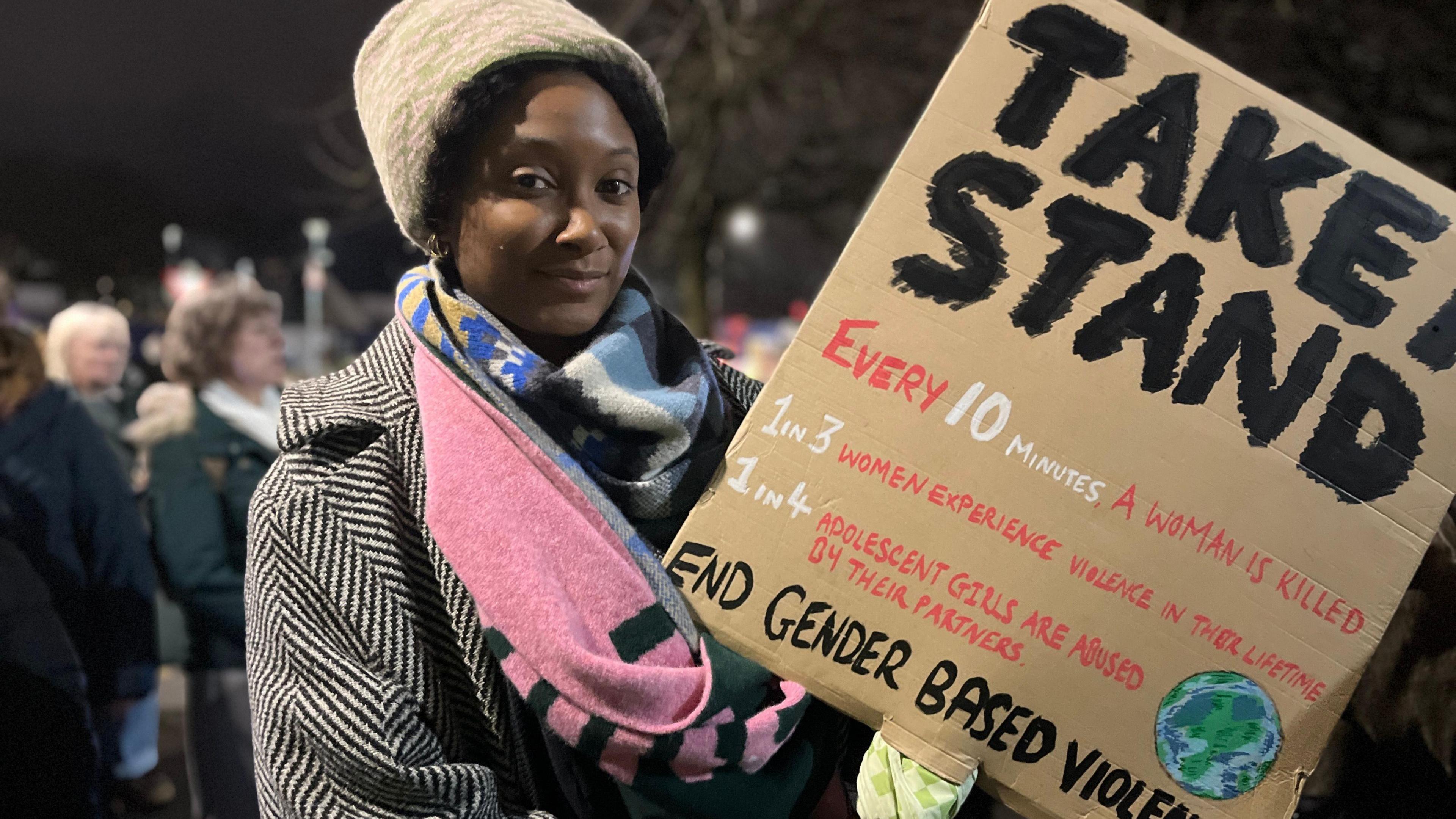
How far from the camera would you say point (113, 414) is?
3.57 metres

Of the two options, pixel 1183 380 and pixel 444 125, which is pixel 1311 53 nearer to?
pixel 1183 380

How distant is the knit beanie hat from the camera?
3.76 feet

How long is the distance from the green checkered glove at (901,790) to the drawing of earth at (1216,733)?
0.24 metres

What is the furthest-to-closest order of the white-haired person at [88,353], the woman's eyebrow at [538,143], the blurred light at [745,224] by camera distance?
the blurred light at [745,224] < the white-haired person at [88,353] < the woman's eyebrow at [538,143]

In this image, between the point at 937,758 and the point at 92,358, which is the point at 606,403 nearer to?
the point at 937,758

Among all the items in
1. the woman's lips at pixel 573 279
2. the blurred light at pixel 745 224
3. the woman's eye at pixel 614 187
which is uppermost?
the blurred light at pixel 745 224

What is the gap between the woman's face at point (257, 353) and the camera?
9.96 feet

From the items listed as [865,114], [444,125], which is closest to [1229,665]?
[444,125]

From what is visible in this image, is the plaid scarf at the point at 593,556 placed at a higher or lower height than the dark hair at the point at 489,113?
lower

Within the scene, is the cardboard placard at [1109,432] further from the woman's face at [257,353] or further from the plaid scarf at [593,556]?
the woman's face at [257,353]

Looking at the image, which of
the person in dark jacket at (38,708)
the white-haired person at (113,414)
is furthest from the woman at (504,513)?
the white-haired person at (113,414)

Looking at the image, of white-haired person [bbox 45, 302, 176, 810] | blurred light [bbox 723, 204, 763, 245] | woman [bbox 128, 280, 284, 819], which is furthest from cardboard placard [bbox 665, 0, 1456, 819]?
blurred light [bbox 723, 204, 763, 245]

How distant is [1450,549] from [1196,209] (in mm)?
718

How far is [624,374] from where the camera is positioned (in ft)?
4.02
